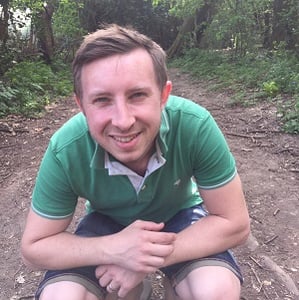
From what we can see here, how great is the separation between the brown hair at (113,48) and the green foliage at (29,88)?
468 cm

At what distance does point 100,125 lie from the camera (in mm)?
1431

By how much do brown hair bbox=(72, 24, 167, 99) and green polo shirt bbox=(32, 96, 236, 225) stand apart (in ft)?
0.55

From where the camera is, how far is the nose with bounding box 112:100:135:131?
4.54 ft

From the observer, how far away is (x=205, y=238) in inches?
63.5

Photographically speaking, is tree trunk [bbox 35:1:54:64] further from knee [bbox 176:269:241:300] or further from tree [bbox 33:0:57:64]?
knee [bbox 176:269:241:300]

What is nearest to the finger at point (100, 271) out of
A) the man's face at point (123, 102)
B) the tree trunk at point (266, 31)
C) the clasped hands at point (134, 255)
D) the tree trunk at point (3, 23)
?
the clasped hands at point (134, 255)

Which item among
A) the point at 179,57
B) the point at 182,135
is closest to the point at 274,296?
the point at 182,135

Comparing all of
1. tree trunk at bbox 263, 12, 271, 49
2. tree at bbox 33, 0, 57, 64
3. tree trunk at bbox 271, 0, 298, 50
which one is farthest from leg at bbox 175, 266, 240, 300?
tree at bbox 33, 0, 57, 64

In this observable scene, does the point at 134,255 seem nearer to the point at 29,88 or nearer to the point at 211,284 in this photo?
the point at 211,284

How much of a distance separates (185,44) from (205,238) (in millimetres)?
12304

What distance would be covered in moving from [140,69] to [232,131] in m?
3.66

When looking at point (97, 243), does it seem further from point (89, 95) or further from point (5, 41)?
point (5, 41)

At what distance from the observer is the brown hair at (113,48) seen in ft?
4.56

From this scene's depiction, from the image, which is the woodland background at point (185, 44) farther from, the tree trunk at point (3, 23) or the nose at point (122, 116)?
the nose at point (122, 116)
